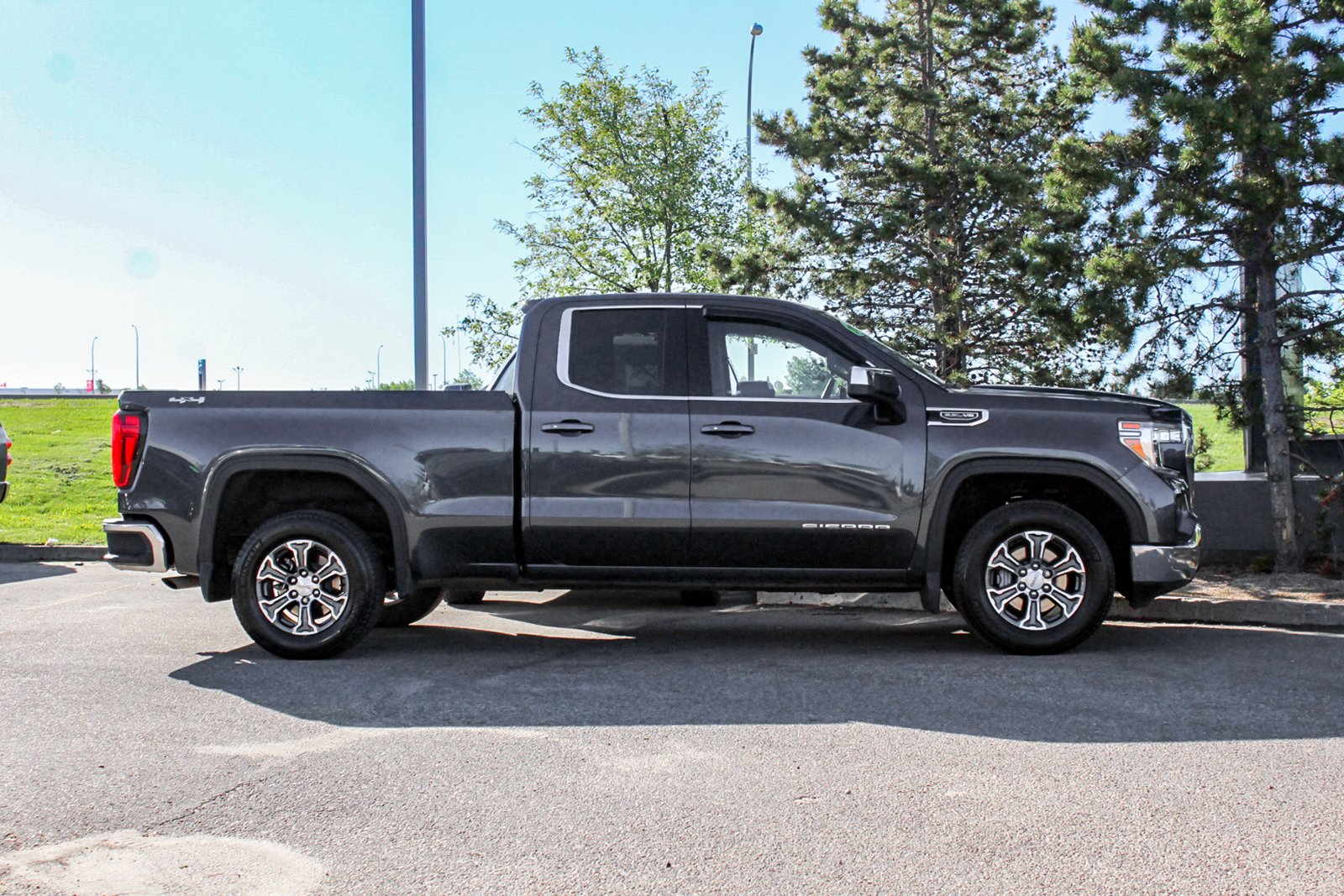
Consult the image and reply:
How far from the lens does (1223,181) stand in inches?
381

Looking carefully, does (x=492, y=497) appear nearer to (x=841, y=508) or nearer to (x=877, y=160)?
(x=841, y=508)

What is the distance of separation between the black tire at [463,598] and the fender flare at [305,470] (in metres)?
2.45

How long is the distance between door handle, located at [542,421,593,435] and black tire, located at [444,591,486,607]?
2.87 meters

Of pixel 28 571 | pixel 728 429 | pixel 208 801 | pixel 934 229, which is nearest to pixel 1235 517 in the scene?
pixel 934 229

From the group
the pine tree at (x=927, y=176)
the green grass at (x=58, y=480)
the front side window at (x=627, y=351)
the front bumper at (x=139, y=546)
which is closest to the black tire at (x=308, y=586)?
the front bumper at (x=139, y=546)

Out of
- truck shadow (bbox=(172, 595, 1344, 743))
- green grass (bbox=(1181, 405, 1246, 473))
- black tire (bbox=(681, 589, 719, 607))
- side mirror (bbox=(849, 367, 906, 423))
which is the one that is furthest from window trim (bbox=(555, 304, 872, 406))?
green grass (bbox=(1181, 405, 1246, 473))

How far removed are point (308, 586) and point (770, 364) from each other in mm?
2884

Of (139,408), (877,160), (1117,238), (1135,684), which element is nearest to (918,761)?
(1135,684)

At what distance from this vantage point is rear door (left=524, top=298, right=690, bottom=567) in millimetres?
6668

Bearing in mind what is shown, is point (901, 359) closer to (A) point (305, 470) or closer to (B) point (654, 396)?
(B) point (654, 396)

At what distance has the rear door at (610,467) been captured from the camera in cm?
667

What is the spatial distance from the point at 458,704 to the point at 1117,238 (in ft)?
22.0

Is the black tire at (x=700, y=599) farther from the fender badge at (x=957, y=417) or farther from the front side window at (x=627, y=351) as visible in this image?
the fender badge at (x=957, y=417)

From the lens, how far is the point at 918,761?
15.0 feet
